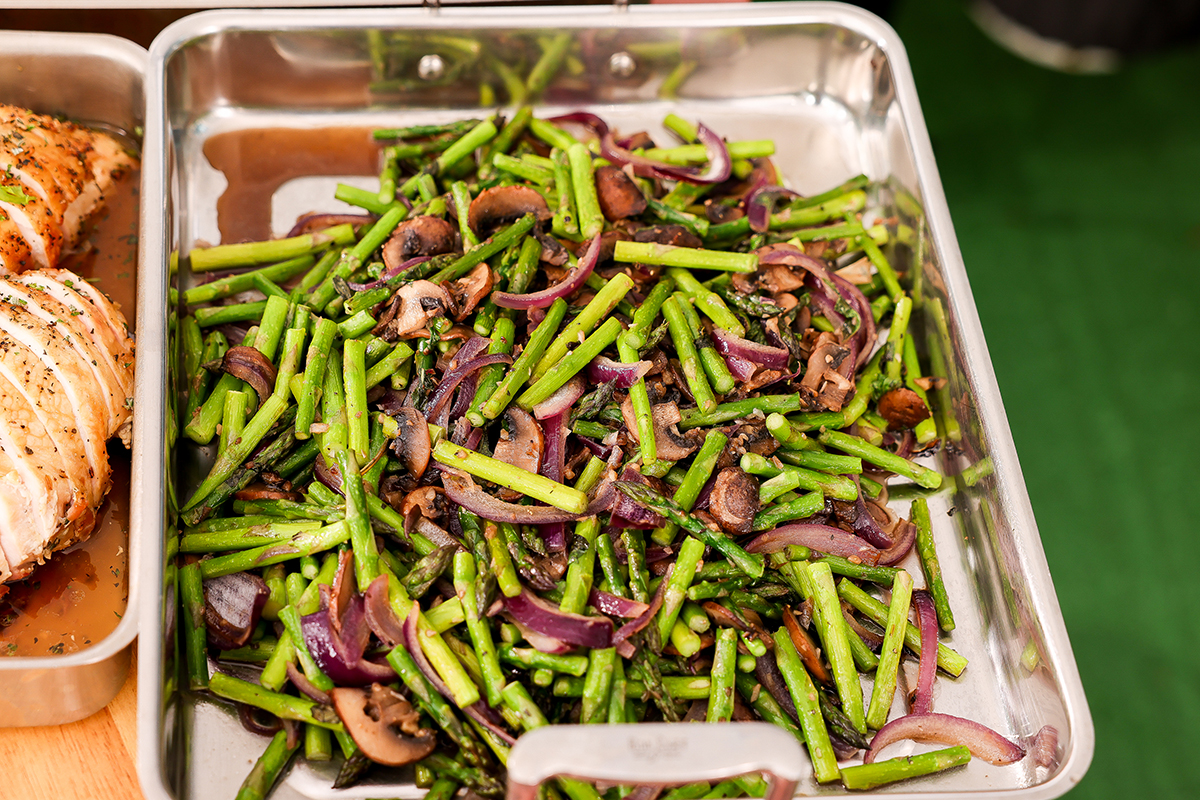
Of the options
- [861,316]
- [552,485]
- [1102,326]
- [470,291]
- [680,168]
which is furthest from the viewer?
[1102,326]

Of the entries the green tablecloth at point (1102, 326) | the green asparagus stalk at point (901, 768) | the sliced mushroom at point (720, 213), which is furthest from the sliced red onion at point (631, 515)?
the green tablecloth at point (1102, 326)

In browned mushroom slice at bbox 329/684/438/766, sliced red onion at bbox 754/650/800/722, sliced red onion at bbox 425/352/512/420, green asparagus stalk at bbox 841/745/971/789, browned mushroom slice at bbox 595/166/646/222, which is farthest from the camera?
browned mushroom slice at bbox 595/166/646/222

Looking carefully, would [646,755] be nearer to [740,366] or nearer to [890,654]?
[890,654]

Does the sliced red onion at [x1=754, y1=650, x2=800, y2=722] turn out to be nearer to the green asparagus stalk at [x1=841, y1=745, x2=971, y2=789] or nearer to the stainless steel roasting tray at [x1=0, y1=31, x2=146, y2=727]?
the green asparagus stalk at [x1=841, y1=745, x2=971, y2=789]

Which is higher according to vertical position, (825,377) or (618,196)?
(618,196)

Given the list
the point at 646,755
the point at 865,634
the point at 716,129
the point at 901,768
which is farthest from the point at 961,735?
the point at 716,129

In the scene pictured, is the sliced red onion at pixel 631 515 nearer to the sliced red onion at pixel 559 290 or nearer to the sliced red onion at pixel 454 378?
the sliced red onion at pixel 454 378

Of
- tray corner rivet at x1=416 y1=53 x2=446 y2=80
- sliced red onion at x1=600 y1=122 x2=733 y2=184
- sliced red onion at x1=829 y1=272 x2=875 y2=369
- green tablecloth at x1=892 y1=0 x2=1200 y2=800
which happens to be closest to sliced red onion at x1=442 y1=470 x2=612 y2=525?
sliced red onion at x1=829 y1=272 x2=875 y2=369
